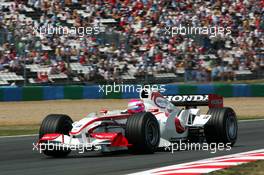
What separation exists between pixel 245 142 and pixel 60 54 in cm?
1373

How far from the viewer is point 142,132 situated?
10.2 metres

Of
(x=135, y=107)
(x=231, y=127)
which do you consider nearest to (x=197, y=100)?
(x=231, y=127)

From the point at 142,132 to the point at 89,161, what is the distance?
93 cm

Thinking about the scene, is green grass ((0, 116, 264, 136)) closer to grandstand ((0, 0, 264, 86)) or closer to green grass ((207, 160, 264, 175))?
grandstand ((0, 0, 264, 86))

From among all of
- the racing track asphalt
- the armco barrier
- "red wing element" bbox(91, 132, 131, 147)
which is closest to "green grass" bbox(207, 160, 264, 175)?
the racing track asphalt

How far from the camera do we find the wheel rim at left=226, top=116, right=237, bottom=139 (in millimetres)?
12101

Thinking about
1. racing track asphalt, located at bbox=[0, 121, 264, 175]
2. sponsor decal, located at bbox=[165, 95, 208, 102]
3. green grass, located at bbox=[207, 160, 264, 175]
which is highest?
sponsor decal, located at bbox=[165, 95, 208, 102]

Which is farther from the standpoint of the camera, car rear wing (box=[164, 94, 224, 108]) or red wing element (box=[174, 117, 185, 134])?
car rear wing (box=[164, 94, 224, 108])

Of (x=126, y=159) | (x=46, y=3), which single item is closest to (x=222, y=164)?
(x=126, y=159)

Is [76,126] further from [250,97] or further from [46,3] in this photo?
[250,97]

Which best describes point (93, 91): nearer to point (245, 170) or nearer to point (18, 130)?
point (18, 130)

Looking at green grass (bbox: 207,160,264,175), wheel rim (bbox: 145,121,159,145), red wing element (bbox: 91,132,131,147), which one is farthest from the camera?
wheel rim (bbox: 145,121,159,145)

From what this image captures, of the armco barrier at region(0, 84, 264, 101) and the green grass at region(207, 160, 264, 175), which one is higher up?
the armco barrier at region(0, 84, 264, 101)

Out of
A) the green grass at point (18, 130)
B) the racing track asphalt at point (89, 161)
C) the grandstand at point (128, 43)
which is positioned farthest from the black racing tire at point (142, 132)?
the grandstand at point (128, 43)
